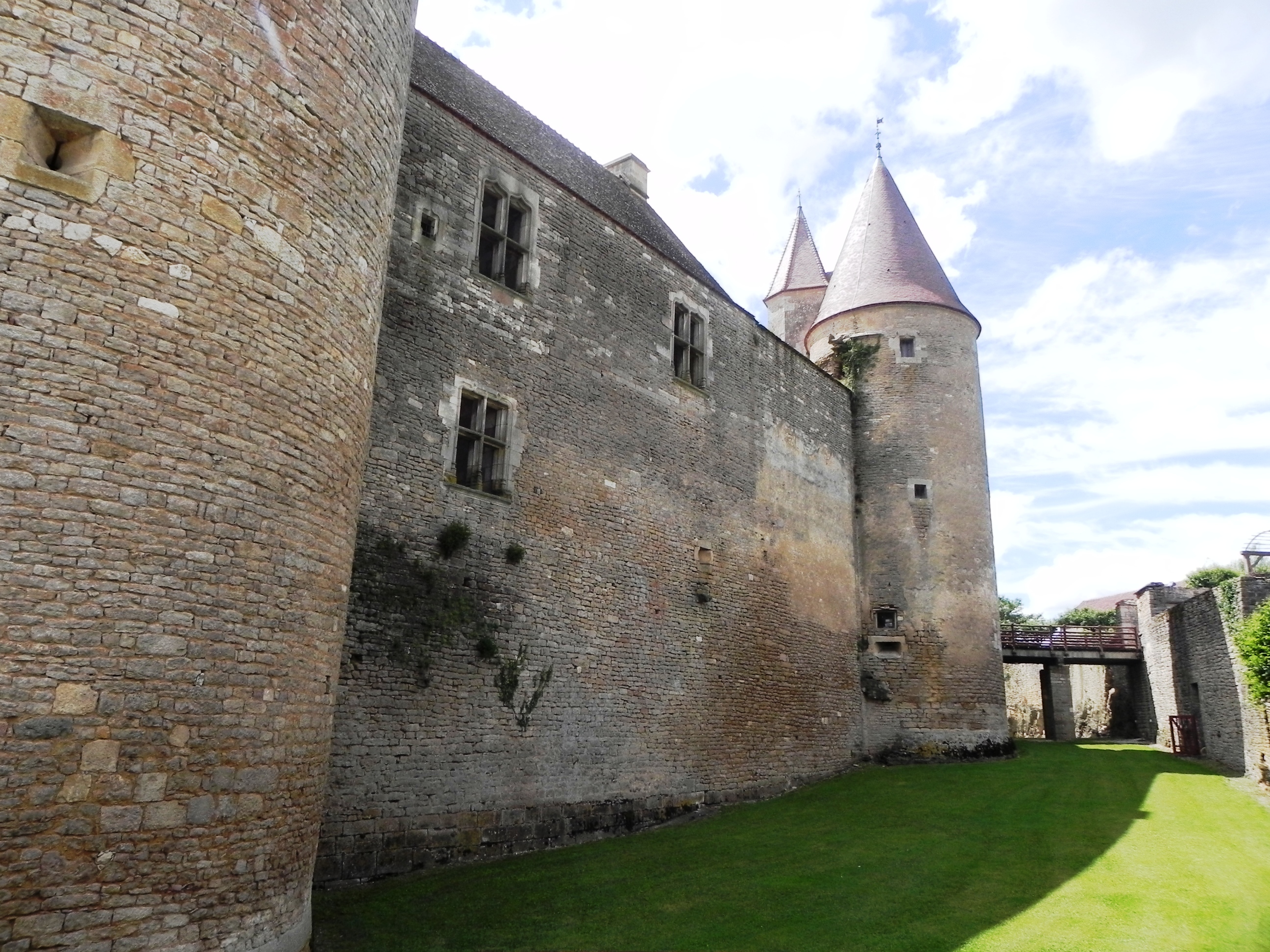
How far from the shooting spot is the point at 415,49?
12.7 metres

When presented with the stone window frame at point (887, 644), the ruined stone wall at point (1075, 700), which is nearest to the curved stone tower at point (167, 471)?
the stone window frame at point (887, 644)

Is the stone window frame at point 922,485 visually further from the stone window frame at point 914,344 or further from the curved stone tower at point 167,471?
the curved stone tower at point 167,471

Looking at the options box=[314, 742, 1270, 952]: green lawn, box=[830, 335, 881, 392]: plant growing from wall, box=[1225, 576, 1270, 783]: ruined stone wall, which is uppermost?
box=[830, 335, 881, 392]: plant growing from wall

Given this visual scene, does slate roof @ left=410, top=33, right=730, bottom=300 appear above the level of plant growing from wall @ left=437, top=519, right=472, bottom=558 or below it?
above

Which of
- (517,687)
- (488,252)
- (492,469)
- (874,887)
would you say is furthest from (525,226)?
(874,887)

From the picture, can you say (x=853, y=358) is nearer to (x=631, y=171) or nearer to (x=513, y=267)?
(x=631, y=171)

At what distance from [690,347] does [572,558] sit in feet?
16.1

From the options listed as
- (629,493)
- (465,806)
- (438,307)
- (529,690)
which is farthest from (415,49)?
(465,806)

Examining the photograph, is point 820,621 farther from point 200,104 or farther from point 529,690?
point 200,104

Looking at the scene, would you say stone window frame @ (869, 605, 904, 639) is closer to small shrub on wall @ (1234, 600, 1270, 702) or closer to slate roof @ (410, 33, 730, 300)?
small shrub on wall @ (1234, 600, 1270, 702)

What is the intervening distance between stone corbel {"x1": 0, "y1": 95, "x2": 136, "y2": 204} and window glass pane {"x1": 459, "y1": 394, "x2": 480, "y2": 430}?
5287mm

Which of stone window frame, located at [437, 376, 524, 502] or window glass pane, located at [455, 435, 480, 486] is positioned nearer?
stone window frame, located at [437, 376, 524, 502]

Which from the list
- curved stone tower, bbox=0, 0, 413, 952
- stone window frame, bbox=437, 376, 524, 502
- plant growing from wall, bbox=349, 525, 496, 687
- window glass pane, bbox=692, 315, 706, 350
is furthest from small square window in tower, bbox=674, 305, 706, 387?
curved stone tower, bbox=0, 0, 413, 952

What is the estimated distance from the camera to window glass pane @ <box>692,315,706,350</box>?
49.4 ft
